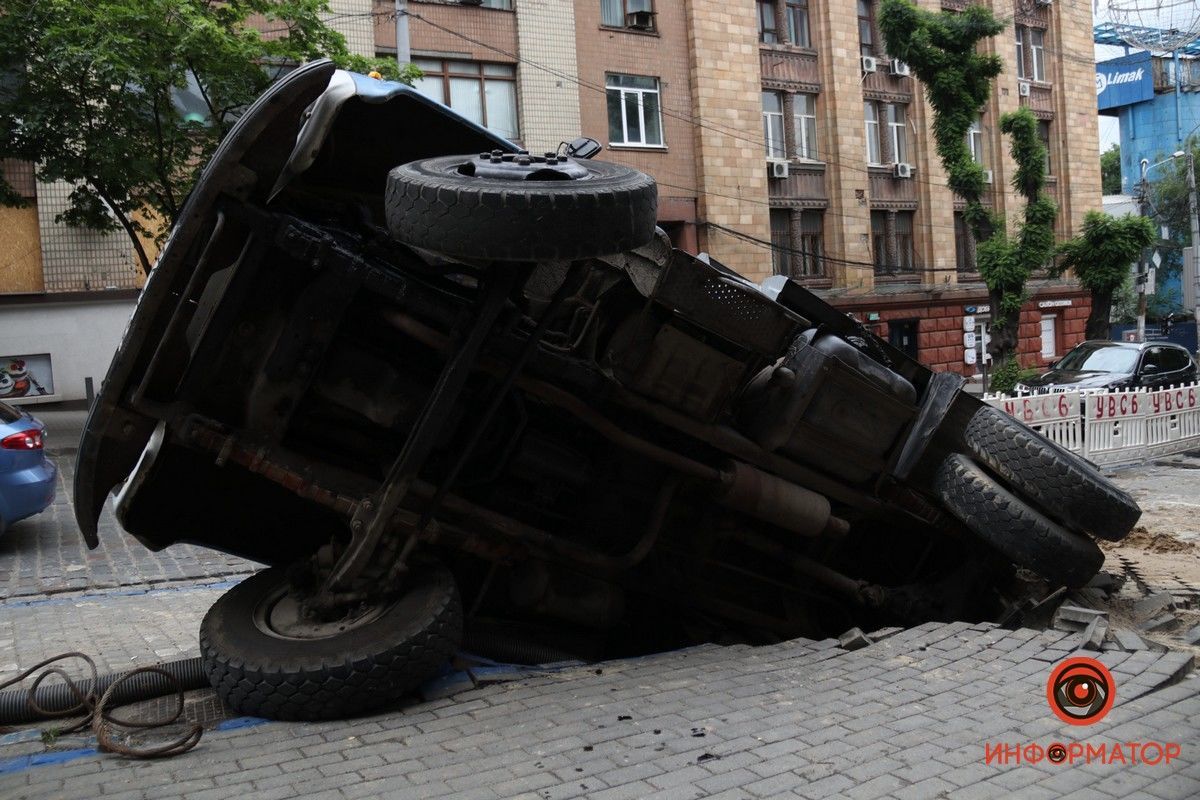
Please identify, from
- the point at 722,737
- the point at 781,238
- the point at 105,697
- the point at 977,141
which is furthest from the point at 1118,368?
the point at 977,141

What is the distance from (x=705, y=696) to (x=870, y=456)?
5.36ft

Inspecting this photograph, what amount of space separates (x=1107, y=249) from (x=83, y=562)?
19233mm

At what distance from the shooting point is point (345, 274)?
4125 millimetres

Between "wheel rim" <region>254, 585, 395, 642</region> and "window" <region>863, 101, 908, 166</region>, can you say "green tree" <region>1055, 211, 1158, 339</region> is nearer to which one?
"window" <region>863, 101, 908, 166</region>

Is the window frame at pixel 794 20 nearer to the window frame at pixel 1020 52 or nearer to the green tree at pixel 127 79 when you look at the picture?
the window frame at pixel 1020 52

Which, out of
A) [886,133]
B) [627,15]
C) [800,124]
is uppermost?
[627,15]

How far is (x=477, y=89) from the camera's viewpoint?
24859mm

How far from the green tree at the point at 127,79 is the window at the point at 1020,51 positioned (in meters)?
27.3

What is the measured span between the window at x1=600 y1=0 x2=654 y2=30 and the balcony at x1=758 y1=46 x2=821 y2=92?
13.5 ft

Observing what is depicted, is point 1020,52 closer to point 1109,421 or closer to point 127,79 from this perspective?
point 1109,421

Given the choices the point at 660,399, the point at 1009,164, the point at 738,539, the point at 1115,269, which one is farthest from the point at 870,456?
the point at 1009,164

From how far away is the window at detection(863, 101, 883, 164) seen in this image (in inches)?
1288

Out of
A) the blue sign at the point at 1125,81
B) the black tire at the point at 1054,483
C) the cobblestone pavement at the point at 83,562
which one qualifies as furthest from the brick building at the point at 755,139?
the black tire at the point at 1054,483

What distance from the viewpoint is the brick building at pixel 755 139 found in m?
22.1
